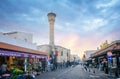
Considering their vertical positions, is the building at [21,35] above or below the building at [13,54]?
above

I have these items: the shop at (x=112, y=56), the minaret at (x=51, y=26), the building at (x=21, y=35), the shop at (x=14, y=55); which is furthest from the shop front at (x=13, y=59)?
the minaret at (x=51, y=26)

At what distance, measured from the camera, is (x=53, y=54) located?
67.8 meters

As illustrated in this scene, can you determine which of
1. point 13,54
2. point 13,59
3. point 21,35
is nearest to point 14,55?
point 13,54

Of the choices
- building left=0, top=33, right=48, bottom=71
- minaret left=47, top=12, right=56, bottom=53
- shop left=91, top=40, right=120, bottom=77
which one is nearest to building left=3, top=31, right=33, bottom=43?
minaret left=47, top=12, right=56, bottom=53

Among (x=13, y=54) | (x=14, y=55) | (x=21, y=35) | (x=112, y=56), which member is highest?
(x=21, y=35)

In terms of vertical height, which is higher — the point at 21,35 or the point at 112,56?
Result: the point at 21,35

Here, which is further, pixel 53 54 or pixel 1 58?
pixel 53 54

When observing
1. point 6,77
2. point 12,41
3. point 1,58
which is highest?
point 12,41

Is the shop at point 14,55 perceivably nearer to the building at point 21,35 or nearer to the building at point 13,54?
→ the building at point 13,54

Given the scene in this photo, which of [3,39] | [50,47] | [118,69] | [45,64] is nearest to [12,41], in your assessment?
[3,39]

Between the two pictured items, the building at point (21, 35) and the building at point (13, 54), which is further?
the building at point (21, 35)

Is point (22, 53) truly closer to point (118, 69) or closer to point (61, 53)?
point (118, 69)

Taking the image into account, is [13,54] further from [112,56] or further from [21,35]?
[21,35]

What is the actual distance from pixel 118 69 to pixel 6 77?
51.8 ft
